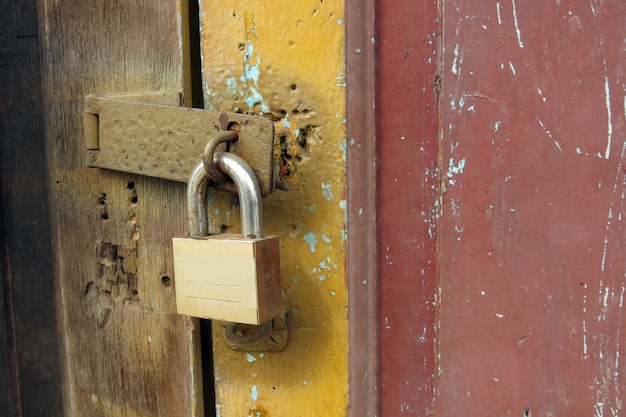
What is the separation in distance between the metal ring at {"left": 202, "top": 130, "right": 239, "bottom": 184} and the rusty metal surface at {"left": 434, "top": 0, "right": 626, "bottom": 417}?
22cm

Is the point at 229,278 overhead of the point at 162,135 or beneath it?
beneath

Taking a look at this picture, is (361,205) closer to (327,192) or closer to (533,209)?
(327,192)

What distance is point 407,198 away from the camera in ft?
1.61

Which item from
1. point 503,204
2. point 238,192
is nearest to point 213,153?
point 238,192

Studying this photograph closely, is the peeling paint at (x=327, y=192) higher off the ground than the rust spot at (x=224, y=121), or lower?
lower

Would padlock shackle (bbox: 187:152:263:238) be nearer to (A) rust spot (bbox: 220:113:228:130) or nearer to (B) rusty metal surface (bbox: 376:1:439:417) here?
(A) rust spot (bbox: 220:113:228:130)

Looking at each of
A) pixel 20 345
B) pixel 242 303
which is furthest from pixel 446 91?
pixel 20 345

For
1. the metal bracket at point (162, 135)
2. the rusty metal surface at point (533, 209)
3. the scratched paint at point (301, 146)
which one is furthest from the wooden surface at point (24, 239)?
the rusty metal surface at point (533, 209)

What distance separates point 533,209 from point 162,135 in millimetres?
390

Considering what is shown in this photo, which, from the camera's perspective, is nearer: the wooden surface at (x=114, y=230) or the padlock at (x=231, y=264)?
the padlock at (x=231, y=264)

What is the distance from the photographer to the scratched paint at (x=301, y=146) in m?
0.47

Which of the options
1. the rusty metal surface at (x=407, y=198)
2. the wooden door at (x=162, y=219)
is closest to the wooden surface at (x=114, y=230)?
the wooden door at (x=162, y=219)

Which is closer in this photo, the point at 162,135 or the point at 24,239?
the point at 162,135

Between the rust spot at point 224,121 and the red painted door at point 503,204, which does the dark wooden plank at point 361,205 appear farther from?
the rust spot at point 224,121
